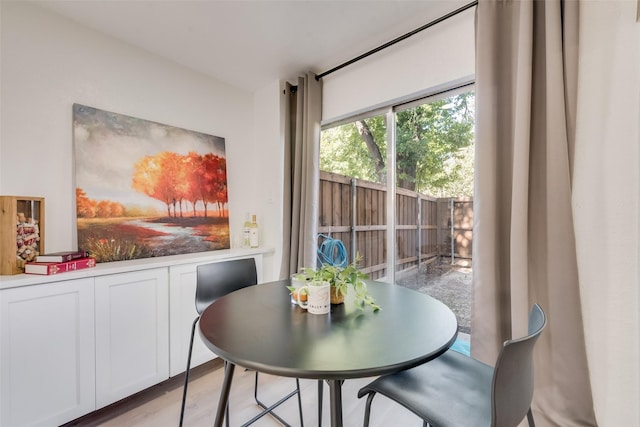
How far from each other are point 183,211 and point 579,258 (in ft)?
8.39

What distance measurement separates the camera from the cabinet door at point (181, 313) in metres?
1.93

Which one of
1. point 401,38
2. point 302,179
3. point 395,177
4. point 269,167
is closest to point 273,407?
point 302,179

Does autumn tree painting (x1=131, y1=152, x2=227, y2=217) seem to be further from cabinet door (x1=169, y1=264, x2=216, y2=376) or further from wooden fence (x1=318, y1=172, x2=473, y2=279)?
wooden fence (x1=318, y1=172, x2=473, y2=279)

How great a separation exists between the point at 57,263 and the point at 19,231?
0.81 ft

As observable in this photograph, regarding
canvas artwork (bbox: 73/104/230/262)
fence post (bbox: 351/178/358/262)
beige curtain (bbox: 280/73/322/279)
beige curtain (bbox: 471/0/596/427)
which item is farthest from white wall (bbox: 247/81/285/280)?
beige curtain (bbox: 471/0/596/427)

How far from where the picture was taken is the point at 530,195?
56.4 inches

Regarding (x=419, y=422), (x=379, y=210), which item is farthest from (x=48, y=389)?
(x=379, y=210)

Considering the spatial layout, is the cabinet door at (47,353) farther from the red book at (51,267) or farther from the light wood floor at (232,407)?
the light wood floor at (232,407)

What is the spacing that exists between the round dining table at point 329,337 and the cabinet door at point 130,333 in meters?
0.89

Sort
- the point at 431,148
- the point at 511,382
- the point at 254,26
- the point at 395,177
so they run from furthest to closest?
the point at 395,177 < the point at 431,148 < the point at 254,26 < the point at 511,382

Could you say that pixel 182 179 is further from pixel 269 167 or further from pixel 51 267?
pixel 51 267

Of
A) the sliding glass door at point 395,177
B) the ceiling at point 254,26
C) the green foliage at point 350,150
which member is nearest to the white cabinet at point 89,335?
the sliding glass door at point 395,177

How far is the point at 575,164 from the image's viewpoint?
131cm

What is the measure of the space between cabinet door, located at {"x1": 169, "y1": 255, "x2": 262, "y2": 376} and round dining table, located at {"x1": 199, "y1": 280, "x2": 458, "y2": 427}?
89 centimetres
